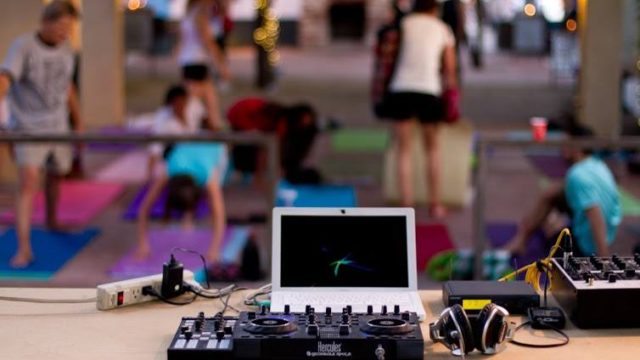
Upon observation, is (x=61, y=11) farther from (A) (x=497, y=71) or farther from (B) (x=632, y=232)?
(A) (x=497, y=71)

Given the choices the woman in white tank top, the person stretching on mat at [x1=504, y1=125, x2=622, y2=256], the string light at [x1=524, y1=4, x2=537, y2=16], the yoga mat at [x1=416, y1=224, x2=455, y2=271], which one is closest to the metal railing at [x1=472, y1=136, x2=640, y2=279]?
the person stretching on mat at [x1=504, y1=125, x2=622, y2=256]

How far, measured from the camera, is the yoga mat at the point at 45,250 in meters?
7.09

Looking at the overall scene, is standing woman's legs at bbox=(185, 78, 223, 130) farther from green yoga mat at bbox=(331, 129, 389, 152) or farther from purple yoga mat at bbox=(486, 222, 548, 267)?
purple yoga mat at bbox=(486, 222, 548, 267)

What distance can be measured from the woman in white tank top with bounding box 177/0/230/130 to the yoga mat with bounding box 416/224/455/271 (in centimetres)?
220

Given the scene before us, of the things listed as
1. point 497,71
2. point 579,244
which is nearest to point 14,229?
point 579,244

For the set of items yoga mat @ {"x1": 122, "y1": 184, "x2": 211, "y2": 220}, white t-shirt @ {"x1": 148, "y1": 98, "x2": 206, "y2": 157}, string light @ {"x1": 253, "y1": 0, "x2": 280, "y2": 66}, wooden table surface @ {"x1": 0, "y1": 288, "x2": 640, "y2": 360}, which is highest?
string light @ {"x1": 253, "y1": 0, "x2": 280, "y2": 66}

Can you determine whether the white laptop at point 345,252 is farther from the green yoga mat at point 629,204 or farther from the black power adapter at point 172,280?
Result: the green yoga mat at point 629,204

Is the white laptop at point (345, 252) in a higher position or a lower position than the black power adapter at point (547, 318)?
higher

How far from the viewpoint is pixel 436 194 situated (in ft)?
27.8

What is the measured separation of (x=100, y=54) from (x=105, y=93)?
339mm

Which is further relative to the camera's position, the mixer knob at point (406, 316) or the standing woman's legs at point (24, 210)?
the standing woman's legs at point (24, 210)

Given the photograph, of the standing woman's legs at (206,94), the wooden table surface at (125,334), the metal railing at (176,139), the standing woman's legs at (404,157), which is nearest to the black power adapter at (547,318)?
the wooden table surface at (125,334)

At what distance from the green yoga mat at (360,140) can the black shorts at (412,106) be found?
269 cm

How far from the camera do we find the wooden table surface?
315 centimetres
